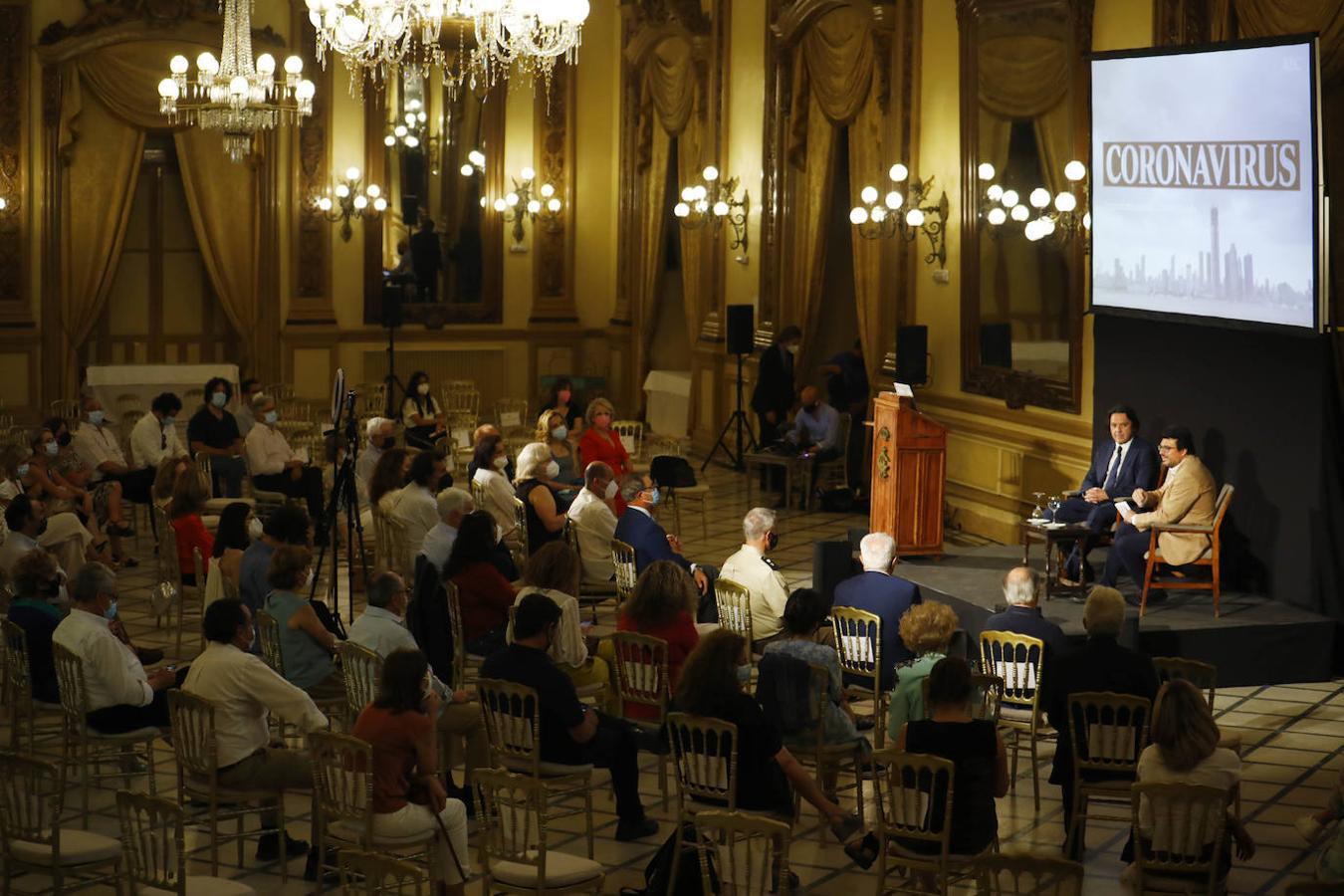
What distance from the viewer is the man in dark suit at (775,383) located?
14.8 metres

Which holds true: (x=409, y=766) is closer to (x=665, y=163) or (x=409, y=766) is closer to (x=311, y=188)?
(x=665, y=163)

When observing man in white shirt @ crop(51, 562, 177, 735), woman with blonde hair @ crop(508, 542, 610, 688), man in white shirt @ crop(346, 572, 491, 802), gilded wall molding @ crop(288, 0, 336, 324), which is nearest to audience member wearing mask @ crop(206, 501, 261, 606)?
man in white shirt @ crop(51, 562, 177, 735)

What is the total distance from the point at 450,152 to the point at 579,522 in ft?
36.1

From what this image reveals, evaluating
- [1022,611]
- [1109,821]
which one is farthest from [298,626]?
[1109,821]

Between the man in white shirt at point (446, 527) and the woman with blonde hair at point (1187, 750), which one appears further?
the man in white shirt at point (446, 527)

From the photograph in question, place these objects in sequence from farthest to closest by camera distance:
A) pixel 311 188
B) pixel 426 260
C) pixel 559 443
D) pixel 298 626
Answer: pixel 426 260 → pixel 311 188 → pixel 559 443 → pixel 298 626

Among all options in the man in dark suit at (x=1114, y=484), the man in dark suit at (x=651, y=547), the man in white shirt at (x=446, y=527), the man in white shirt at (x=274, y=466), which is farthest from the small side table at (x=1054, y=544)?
the man in white shirt at (x=274, y=466)

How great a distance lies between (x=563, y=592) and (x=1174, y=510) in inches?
142

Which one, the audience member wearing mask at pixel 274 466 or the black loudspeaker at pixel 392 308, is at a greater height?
the black loudspeaker at pixel 392 308

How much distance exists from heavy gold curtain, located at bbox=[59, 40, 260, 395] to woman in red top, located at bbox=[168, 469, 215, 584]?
30.1ft

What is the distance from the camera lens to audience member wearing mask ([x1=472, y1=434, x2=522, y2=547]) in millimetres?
10320

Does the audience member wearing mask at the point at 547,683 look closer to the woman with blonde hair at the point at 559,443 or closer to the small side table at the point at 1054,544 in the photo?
the small side table at the point at 1054,544

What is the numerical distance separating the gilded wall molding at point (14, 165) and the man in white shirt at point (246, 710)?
41.0 feet

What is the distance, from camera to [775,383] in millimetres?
14859
